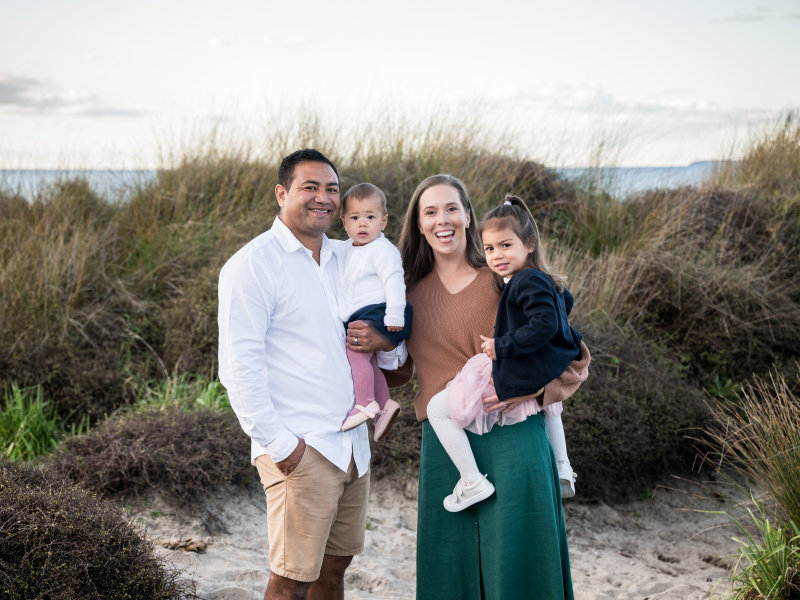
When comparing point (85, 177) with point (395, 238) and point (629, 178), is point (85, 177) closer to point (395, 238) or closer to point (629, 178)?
point (395, 238)

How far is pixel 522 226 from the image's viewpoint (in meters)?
3.26

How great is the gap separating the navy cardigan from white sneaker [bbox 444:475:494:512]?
0.41 m

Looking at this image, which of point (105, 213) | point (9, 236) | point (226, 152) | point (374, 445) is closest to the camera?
point (374, 445)

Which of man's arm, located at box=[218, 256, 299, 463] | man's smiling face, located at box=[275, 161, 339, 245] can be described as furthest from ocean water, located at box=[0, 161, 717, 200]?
man's arm, located at box=[218, 256, 299, 463]

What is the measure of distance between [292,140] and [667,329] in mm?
5908

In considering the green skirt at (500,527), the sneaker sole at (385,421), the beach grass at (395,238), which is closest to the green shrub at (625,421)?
the beach grass at (395,238)

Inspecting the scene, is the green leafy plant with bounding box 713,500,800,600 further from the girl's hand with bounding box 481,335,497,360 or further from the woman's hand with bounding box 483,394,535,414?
the girl's hand with bounding box 481,335,497,360

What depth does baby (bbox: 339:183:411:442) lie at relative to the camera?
3.30m

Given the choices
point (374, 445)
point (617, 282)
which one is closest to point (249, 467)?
point (374, 445)

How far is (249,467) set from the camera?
18.9ft

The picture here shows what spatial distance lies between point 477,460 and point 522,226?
1.05m

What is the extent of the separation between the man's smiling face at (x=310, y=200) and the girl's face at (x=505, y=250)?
0.69 metres

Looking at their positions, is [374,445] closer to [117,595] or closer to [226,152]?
[117,595]

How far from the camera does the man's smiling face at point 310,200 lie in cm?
Result: 324
